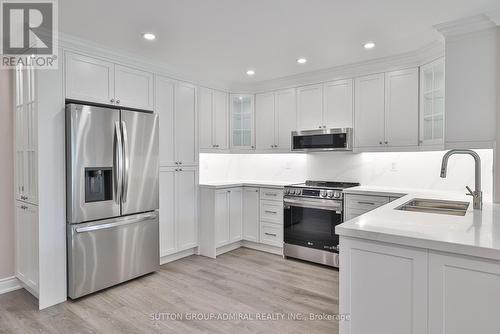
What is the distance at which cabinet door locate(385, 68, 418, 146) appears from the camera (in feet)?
10.8

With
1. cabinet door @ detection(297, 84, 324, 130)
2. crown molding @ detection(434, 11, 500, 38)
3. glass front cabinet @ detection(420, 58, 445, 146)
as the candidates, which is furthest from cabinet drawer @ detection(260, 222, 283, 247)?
crown molding @ detection(434, 11, 500, 38)

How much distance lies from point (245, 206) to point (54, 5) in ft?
10.5

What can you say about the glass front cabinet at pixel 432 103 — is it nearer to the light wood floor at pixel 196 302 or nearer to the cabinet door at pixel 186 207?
the light wood floor at pixel 196 302

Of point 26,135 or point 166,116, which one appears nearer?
point 26,135

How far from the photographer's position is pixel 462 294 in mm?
1314

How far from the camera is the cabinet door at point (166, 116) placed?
3.60m

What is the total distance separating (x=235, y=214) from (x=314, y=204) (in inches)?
48.2

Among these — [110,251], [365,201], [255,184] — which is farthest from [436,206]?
[110,251]

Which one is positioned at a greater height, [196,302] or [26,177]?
[26,177]

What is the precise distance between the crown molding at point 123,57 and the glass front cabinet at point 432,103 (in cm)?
276

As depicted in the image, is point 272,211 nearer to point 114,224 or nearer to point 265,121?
point 265,121

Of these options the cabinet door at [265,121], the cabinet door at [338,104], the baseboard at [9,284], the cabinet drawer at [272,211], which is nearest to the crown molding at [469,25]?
the cabinet door at [338,104]

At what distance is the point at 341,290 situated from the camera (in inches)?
63.8

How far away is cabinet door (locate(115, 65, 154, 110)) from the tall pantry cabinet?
2.56ft
